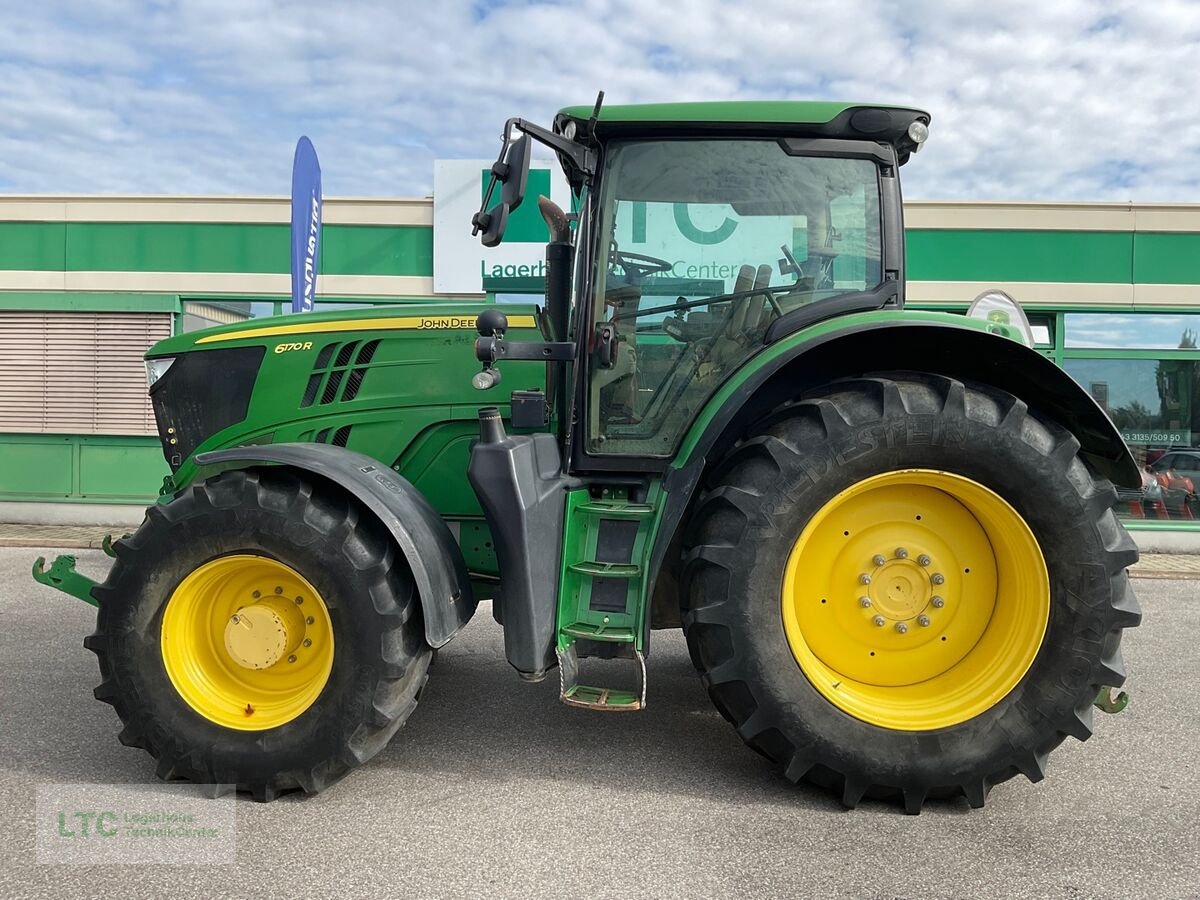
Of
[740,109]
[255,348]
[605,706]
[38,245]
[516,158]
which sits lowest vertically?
[605,706]

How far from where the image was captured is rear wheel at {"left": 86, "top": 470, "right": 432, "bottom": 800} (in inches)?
109

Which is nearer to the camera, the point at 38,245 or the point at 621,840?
the point at 621,840

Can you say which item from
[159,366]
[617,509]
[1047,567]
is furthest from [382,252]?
[1047,567]

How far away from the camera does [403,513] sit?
2.91 m

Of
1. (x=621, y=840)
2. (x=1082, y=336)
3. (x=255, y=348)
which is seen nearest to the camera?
(x=621, y=840)

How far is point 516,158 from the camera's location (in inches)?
107

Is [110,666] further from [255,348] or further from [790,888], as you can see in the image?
[790,888]

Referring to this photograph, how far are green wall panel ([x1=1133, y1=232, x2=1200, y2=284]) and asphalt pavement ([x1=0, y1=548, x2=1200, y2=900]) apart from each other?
23.6 feet

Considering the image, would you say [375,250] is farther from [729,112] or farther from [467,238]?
[729,112]

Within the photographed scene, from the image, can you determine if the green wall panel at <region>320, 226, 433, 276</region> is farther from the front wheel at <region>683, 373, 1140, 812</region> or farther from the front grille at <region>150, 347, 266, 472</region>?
the front wheel at <region>683, 373, 1140, 812</region>

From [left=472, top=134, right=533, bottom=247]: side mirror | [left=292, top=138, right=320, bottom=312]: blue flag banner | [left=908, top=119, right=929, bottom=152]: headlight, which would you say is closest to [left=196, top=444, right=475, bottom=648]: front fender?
[left=472, top=134, right=533, bottom=247]: side mirror

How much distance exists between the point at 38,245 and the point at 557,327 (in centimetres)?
903

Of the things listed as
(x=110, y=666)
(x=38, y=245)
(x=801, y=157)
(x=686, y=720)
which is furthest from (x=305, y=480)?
(x=38, y=245)

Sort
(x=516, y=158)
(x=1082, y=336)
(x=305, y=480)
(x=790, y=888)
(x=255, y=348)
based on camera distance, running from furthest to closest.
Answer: (x=1082, y=336) < (x=255, y=348) < (x=305, y=480) < (x=516, y=158) < (x=790, y=888)
